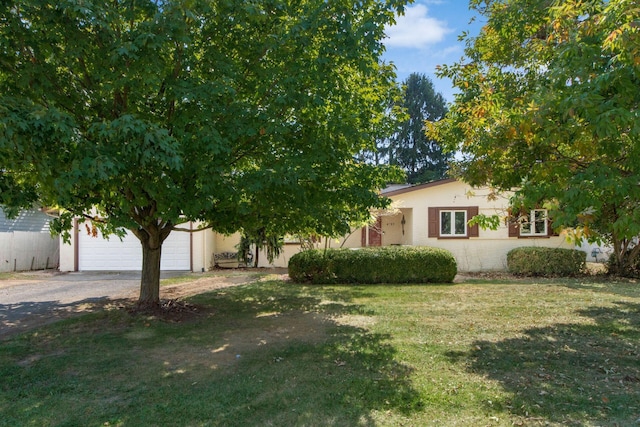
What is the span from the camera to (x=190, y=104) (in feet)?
19.0

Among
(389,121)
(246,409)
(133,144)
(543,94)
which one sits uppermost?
(389,121)

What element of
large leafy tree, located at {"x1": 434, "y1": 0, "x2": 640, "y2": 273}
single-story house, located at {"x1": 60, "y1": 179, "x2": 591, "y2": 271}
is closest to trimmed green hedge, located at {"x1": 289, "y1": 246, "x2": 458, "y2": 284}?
single-story house, located at {"x1": 60, "y1": 179, "x2": 591, "y2": 271}

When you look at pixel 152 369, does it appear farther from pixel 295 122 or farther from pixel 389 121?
pixel 389 121

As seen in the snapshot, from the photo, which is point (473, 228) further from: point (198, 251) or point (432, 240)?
point (198, 251)

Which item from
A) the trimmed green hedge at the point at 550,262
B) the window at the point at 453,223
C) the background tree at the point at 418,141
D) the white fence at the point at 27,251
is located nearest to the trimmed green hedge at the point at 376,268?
the trimmed green hedge at the point at 550,262

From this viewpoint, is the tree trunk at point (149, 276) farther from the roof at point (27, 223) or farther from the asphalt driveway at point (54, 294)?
the roof at point (27, 223)

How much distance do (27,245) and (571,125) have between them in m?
17.6

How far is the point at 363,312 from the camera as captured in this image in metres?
8.08

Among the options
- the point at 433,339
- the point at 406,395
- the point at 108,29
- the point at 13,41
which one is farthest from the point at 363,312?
the point at 13,41

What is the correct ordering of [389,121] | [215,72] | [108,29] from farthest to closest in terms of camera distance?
[389,121], [215,72], [108,29]

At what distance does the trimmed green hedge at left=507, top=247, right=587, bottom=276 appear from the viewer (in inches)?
534

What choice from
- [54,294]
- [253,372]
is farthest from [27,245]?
[253,372]

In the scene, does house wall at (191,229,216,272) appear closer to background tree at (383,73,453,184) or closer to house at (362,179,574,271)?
house at (362,179,574,271)

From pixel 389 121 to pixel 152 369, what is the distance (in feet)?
17.7
